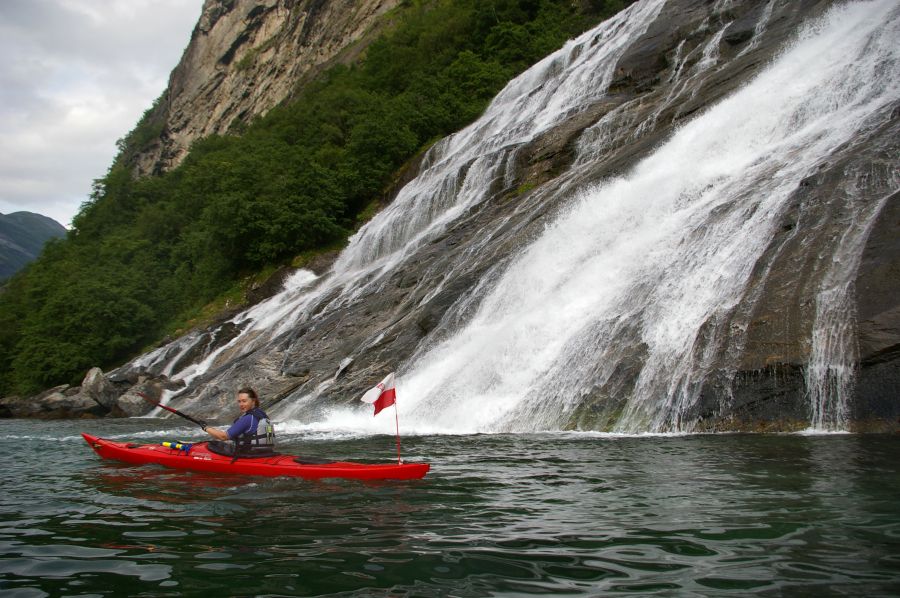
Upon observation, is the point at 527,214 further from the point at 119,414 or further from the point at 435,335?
the point at 119,414

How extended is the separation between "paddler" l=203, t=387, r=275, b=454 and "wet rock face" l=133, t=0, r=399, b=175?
51.8 metres

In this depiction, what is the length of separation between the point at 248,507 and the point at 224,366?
16013 mm

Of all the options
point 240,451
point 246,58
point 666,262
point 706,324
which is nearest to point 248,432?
point 240,451

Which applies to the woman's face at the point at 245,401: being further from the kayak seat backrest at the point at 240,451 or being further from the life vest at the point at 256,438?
the kayak seat backrest at the point at 240,451

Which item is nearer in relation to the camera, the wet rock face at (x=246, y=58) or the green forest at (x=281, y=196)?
the green forest at (x=281, y=196)

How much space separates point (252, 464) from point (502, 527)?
4159 mm

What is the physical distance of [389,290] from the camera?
19.3m

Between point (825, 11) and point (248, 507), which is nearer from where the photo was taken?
point (248, 507)

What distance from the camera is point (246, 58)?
245ft

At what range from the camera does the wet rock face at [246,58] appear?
6419 cm

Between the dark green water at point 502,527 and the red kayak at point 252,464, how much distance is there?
0.23 metres

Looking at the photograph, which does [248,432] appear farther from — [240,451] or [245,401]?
[245,401]

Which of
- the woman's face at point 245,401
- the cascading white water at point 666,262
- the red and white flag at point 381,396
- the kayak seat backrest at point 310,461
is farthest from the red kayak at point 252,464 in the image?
the cascading white water at point 666,262

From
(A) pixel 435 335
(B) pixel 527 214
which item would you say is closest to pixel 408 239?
(B) pixel 527 214
